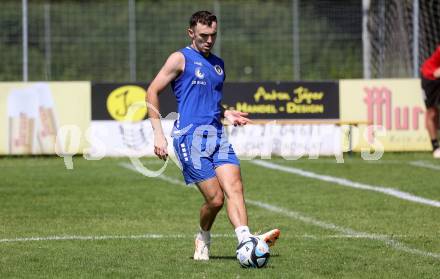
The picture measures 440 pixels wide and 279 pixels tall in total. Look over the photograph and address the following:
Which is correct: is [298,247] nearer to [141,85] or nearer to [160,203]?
[160,203]

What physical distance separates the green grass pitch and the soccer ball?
0.09 metres

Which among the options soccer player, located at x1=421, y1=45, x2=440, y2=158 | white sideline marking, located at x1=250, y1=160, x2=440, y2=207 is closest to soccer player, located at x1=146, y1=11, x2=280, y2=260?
white sideline marking, located at x1=250, y1=160, x2=440, y2=207

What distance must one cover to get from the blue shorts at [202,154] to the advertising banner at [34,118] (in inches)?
474

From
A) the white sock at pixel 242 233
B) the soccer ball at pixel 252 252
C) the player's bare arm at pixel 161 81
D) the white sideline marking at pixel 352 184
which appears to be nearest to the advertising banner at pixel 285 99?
the white sideline marking at pixel 352 184

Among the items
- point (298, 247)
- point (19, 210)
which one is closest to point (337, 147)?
point (19, 210)

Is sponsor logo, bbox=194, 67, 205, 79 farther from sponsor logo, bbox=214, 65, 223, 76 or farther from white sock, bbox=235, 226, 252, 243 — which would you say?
white sock, bbox=235, 226, 252, 243

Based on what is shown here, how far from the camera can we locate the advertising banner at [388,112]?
20656mm

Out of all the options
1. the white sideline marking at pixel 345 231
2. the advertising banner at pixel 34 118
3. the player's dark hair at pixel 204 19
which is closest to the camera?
the player's dark hair at pixel 204 19

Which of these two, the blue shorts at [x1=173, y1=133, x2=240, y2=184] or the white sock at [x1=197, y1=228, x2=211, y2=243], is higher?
the blue shorts at [x1=173, y1=133, x2=240, y2=184]

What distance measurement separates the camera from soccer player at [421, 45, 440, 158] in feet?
62.7

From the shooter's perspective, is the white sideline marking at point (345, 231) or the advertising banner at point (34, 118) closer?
the white sideline marking at point (345, 231)

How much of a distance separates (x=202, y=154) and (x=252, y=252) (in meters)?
0.95

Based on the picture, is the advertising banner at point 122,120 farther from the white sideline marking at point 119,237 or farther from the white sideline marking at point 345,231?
the white sideline marking at point 119,237

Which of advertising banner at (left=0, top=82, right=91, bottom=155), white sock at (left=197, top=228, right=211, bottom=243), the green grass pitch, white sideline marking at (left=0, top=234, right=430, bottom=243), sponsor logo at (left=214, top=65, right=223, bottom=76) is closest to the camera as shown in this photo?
the green grass pitch
